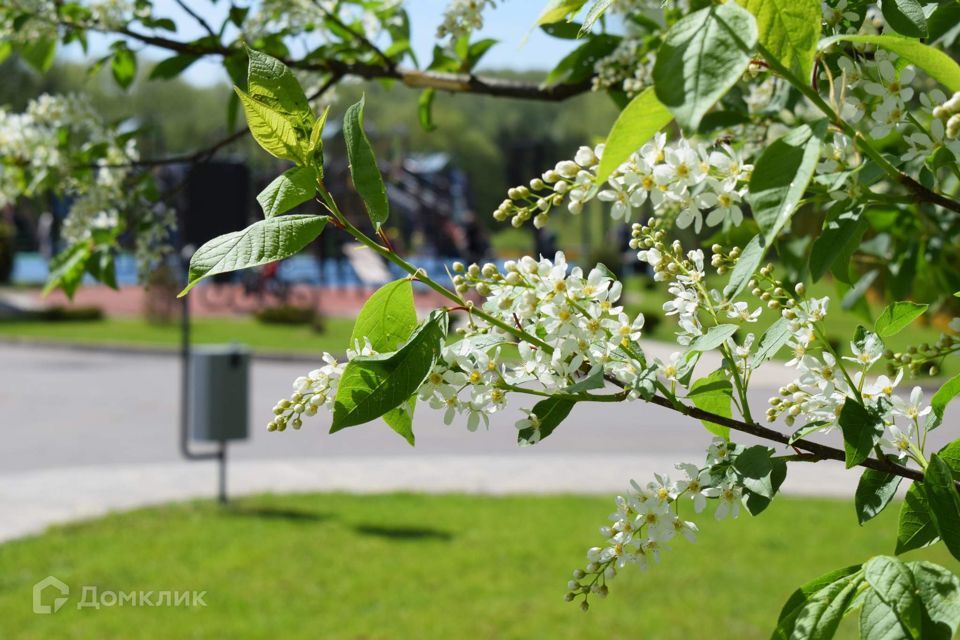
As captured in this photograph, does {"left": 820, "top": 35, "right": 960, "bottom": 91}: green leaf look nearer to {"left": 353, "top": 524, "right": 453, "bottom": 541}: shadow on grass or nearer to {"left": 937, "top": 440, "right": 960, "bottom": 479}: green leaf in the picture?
{"left": 937, "top": 440, "right": 960, "bottom": 479}: green leaf

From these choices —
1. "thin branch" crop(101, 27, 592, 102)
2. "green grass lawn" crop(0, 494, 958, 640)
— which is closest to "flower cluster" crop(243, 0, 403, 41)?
"thin branch" crop(101, 27, 592, 102)

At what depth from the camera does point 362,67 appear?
2.14 m

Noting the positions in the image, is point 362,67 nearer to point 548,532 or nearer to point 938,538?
point 938,538

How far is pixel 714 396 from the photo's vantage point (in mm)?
946

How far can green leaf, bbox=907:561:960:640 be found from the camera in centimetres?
77

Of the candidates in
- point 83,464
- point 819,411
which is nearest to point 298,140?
point 819,411

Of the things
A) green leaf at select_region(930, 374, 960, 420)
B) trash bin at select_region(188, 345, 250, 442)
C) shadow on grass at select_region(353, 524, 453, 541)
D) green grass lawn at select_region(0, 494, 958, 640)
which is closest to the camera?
green leaf at select_region(930, 374, 960, 420)

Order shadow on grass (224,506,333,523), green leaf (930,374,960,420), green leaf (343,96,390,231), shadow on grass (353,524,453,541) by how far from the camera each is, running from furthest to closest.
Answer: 1. shadow on grass (224,506,333,523)
2. shadow on grass (353,524,453,541)
3. green leaf (930,374,960,420)
4. green leaf (343,96,390,231)

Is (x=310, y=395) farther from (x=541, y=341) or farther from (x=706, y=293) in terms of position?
(x=706, y=293)

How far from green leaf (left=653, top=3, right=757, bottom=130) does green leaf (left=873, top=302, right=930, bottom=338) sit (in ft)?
1.37

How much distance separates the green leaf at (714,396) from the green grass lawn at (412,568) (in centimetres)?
387

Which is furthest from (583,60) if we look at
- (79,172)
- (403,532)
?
(403,532)

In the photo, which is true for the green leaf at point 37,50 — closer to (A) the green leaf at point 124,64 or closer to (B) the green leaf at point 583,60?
(A) the green leaf at point 124,64

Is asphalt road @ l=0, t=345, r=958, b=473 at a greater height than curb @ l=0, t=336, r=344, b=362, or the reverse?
asphalt road @ l=0, t=345, r=958, b=473
